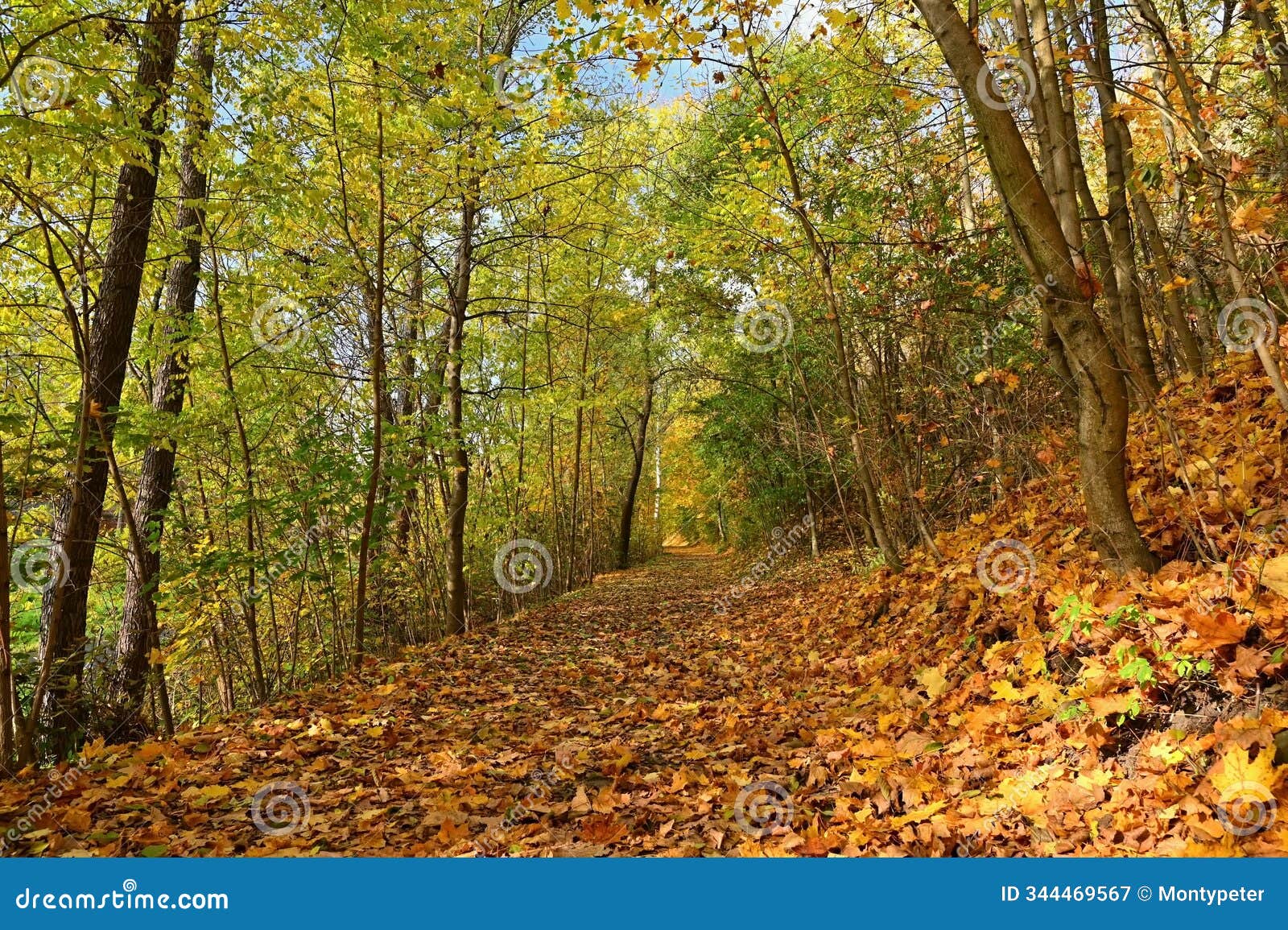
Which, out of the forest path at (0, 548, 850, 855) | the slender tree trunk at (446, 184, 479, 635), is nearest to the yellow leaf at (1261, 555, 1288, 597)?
the forest path at (0, 548, 850, 855)

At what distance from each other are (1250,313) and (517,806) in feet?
18.8

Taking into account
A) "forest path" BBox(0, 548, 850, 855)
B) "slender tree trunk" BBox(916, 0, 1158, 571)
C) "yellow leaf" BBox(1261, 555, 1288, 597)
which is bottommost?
"forest path" BBox(0, 548, 850, 855)

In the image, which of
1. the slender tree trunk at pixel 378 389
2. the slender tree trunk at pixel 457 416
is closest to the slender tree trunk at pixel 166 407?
the slender tree trunk at pixel 378 389

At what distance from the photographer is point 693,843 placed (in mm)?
2877

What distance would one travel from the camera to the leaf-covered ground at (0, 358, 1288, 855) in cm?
261

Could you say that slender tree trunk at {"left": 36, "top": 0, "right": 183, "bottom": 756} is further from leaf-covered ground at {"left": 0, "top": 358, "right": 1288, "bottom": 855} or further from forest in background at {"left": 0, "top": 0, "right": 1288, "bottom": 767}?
leaf-covered ground at {"left": 0, "top": 358, "right": 1288, "bottom": 855}

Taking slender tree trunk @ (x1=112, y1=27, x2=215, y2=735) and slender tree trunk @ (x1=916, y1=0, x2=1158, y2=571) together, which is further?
slender tree trunk @ (x1=112, y1=27, x2=215, y2=735)

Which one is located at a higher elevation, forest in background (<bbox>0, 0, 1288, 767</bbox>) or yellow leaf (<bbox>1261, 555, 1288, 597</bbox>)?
forest in background (<bbox>0, 0, 1288, 767</bbox>)

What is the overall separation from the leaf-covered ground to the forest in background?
1.53ft

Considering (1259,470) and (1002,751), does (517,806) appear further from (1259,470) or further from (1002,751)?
(1259,470)

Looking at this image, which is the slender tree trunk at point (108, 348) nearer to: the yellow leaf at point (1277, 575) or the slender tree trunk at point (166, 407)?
the slender tree trunk at point (166, 407)

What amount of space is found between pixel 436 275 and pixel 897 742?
7.64 m

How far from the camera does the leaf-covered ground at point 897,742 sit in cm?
261

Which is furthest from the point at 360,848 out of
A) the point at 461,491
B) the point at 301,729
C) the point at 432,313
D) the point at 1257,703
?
the point at 432,313
